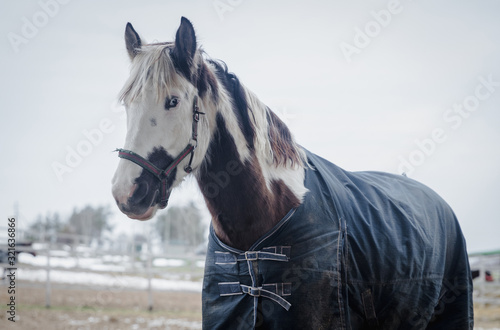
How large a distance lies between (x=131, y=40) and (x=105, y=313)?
716 centimetres

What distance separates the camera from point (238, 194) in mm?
2164

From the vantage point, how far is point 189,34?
212cm

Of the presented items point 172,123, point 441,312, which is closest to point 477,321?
point 441,312

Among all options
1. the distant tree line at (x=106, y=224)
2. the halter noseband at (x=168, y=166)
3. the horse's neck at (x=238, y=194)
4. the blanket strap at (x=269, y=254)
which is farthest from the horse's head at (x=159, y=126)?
the distant tree line at (x=106, y=224)

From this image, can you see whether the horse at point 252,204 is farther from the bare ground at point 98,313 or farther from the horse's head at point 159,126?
the bare ground at point 98,313

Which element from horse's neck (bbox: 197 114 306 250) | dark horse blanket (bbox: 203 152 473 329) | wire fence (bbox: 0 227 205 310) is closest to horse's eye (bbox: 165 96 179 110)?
horse's neck (bbox: 197 114 306 250)

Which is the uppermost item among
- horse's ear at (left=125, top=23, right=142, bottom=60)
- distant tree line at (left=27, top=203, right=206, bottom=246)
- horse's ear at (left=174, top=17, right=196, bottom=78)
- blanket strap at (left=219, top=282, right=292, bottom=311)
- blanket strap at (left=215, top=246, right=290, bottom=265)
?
horse's ear at (left=125, top=23, right=142, bottom=60)

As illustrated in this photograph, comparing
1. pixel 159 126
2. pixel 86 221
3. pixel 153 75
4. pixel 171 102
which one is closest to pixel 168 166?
pixel 159 126

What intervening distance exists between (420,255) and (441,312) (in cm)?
73

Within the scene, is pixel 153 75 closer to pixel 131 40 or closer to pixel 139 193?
pixel 131 40

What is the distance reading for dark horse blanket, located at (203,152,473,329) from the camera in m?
2.07

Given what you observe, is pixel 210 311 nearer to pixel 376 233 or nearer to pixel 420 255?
pixel 376 233

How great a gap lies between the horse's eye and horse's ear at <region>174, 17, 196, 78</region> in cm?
18

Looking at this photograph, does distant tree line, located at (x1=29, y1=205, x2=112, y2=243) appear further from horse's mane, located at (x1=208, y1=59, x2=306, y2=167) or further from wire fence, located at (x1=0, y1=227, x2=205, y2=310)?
horse's mane, located at (x1=208, y1=59, x2=306, y2=167)
